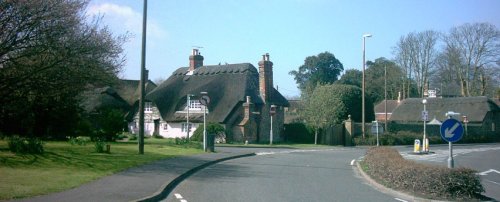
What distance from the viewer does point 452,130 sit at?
543 inches

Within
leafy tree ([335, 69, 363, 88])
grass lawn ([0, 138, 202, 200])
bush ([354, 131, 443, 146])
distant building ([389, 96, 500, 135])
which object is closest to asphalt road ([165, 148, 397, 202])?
grass lawn ([0, 138, 202, 200])

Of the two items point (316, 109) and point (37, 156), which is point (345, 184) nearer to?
point (37, 156)

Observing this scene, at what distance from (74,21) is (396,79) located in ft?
206

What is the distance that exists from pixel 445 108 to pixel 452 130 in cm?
5356

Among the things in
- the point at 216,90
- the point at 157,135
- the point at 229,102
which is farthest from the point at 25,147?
the point at 157,135

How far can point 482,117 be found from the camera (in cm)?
5934

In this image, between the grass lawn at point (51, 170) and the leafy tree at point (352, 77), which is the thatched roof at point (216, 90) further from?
the leafy tree at point (352, 77)

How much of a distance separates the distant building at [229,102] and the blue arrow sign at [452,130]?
30525 mm

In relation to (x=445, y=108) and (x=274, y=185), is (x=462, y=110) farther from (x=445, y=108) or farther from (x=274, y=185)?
(x=274, y=185)

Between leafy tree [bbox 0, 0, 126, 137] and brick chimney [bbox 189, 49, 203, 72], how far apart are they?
31533 mm

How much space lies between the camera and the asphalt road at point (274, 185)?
12.3 metres

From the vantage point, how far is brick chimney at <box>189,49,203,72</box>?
2154 inches

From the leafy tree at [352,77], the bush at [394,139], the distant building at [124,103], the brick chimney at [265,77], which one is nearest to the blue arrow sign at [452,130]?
the bush at [394,139]

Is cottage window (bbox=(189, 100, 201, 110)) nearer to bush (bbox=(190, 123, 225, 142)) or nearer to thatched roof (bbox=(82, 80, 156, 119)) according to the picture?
bush (bbox=(190, 123, 225, 142))
